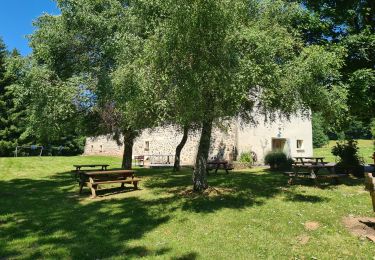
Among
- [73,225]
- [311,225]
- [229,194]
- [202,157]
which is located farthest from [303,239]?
[73,225]

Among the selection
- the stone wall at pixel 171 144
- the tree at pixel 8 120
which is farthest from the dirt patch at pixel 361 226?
the tree at pixel 8 120

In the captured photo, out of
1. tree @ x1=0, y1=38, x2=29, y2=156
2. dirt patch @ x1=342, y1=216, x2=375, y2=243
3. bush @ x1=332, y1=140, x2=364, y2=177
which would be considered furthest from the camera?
tree @ x1=0, y1=38, x2=29, y2=156

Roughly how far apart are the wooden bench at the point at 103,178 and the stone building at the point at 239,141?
27.5 ft

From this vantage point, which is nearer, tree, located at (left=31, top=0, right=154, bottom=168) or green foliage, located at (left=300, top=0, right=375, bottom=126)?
green foliage, located at (left=300, top=0, right=375, bottom=126)

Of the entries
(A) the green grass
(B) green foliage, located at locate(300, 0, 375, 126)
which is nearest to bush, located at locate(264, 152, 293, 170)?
(B) green foliage, located at locate(300, 0, 375, 126)

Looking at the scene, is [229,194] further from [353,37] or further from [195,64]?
[353,37]

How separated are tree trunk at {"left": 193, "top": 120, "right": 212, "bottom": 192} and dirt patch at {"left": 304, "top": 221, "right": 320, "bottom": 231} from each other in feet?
12.6

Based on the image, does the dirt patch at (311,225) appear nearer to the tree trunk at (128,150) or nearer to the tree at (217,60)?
the tree at (217,60)

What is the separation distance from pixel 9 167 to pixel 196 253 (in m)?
19.5

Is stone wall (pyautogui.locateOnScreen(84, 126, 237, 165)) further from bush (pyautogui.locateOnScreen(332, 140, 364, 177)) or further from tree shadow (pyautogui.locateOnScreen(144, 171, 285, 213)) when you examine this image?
tree shadow (pyautogui.locateOnScreen(144, 171, 285, 213))

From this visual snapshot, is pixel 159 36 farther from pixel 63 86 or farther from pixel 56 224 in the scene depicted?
pixel 63 86

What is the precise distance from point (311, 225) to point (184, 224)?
110 inches

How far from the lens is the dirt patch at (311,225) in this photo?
25.2ft

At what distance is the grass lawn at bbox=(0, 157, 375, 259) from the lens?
639cm
